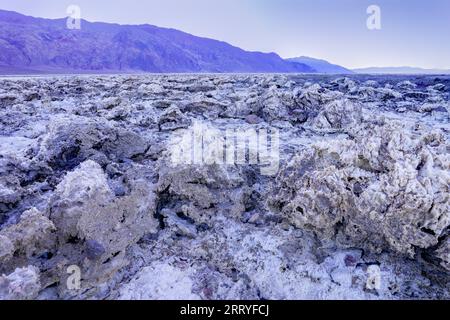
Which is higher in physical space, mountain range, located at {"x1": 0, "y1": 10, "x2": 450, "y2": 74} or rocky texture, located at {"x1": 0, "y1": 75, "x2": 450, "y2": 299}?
mountain range, located at {"x1": 0, "y1": 10, "x2": 450, "y2": 74}

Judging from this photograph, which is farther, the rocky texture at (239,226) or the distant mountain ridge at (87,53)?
the distant mountain ridge at (87,53)

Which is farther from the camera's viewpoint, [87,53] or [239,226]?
[87,53]

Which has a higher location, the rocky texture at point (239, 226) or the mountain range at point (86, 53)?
the mountain range at point (86, 53)

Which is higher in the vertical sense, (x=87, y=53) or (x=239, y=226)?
(x=87, y=53)

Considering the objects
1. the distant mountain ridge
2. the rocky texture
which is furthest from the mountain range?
the rocky texture

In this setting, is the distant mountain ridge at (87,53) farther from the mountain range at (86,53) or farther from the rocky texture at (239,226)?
the rocky texture at (239,226)

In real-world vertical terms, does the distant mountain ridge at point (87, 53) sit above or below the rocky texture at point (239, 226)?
above

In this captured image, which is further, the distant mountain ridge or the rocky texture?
the distant mountain ridge

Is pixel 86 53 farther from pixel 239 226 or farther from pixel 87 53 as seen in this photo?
pixel 239 226

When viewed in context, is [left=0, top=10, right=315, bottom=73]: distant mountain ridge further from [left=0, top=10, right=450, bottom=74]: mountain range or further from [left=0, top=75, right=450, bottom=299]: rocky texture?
[left=0, top=75, right=450, bottom=299]: rocky texture

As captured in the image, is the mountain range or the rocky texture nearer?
the rocky texture

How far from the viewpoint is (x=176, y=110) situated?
24.0 ft

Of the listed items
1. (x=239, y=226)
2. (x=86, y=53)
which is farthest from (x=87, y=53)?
(x=239, y=226)

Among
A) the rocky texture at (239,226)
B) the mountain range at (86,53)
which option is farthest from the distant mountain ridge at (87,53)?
the rocky texture at (239,226)
